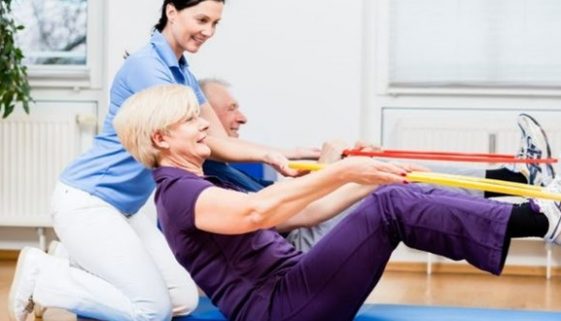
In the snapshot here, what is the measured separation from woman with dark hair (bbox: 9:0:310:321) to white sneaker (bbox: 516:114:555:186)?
0.86 m

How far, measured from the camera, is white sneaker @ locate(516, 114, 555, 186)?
10.6 ft

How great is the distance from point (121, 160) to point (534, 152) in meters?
1.37

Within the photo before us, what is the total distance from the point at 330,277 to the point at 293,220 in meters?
0.70

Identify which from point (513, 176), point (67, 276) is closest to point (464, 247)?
point (513, 176)

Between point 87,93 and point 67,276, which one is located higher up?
point 87,93

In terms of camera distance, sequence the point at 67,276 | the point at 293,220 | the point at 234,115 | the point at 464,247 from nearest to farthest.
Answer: the point at 464,247 → the point at 293,220 → the point at 67,276 → the point at 234,115

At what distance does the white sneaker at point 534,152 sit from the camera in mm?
3246

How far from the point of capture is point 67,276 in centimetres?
336

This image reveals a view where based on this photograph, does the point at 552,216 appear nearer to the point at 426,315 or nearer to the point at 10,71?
the point at 426,315

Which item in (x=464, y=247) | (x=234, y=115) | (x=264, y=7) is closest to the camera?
(x=464, y=247)

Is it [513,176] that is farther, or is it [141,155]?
[513,176]

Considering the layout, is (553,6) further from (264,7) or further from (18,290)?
(18,290)

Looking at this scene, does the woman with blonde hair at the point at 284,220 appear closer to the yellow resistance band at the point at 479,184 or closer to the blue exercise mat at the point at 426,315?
the yellow resistance band at the point at 479,184

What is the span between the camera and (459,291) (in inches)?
190
